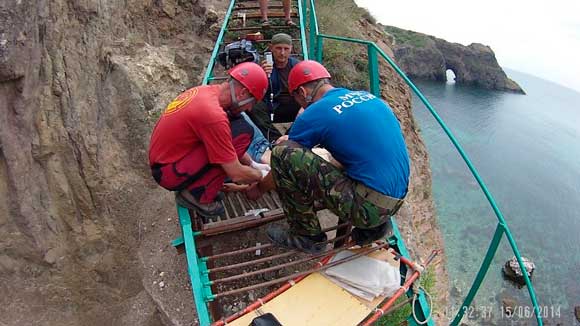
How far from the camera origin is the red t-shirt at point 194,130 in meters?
2.63

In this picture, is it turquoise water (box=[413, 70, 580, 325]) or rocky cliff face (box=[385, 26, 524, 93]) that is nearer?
turquoise water (box=[413, 70, 580, 325])

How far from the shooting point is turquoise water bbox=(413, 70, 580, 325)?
1736 centimetres

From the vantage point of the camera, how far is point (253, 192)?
11.3 feet

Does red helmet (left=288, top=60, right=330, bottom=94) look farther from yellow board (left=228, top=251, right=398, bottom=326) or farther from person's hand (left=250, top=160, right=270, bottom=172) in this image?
yellow board (left=228, top=251, right=398, bottom=326)

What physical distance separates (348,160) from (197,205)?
1381 mm

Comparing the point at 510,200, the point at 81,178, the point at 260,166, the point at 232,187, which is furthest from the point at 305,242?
the point at 510,200

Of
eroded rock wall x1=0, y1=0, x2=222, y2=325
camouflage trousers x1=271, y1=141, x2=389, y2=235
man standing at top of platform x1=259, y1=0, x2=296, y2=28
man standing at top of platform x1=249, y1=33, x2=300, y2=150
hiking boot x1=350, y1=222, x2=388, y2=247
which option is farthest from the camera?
man standing at top of platform x1=259, y1=0, x2=296, y2=28

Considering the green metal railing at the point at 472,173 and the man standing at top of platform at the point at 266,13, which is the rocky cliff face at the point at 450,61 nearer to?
the man standing at top of platform at the point at 266,13

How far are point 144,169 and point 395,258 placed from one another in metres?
3.88

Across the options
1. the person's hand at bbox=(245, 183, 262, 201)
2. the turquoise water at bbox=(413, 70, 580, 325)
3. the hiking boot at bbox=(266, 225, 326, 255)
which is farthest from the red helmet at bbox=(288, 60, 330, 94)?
the turquoise water at bbox=(413, 70, 580, 325)

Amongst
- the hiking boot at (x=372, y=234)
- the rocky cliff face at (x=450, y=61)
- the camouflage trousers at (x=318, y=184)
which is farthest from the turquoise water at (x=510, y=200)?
the camouflage trousers at (x=318, y=184)

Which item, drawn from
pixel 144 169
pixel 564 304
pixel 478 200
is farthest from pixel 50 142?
pixel 564 304

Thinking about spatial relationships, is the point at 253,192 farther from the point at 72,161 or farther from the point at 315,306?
the point at 72,161

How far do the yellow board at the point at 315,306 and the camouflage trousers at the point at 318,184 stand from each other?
52 centimetres
